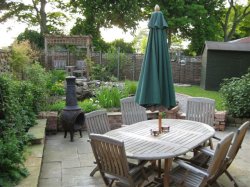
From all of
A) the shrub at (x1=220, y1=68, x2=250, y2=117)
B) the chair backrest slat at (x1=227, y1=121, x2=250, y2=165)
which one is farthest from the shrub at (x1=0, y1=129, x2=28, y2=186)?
the shrub at (x1=220, y1=68, x2=250, y2=117)

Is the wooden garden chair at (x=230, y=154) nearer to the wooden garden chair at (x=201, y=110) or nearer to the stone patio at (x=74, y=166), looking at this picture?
the stone patio at (x=74, y=166)

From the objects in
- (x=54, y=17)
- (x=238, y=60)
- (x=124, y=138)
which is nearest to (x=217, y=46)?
(x=238, y=60)

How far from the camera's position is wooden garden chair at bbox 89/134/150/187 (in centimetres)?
324

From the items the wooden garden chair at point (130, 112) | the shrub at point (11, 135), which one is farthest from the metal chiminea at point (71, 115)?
the wooden garden chair at point (130, 112)

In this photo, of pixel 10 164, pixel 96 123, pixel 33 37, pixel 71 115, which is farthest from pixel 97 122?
pixel 33 37

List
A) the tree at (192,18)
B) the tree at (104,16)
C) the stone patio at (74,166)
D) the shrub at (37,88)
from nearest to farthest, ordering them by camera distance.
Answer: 1. the stone patio at (74,166)
2. the shrub at (37,88)
3. the tree at (104,16)
4. the tree at (192,18)

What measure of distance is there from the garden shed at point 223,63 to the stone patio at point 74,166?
9.29 meters

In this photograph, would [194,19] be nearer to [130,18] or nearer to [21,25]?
[130,18]

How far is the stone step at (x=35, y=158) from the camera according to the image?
148 inches

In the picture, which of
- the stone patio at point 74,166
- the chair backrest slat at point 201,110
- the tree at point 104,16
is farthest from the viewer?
the tree at point 104,16

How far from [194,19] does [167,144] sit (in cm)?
2196

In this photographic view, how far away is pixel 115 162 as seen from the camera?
3.40m

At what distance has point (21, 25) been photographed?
985 inches

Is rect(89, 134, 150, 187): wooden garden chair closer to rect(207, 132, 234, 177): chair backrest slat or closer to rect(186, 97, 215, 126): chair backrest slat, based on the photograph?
rect(207, 132, 234, 177): chair backrest slat
